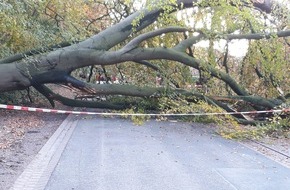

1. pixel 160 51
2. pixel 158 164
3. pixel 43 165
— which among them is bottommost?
pixel 158 164

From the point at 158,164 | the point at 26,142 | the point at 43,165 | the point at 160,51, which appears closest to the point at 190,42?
the point at 160,51

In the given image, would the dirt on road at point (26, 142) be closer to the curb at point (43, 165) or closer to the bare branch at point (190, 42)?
the curb at point (43, 165)

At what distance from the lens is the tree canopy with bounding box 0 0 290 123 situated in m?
12.3

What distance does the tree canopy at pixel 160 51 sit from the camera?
12297 millimetres

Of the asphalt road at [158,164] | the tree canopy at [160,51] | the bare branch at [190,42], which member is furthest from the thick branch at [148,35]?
the asphalt road at [158,164]

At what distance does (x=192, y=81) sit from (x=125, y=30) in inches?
132

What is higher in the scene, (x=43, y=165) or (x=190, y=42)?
(x=190, y=42)

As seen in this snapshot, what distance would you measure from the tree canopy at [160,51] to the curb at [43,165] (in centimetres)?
332

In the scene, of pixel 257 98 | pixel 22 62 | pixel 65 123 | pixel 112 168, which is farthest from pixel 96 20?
pixel 112 168

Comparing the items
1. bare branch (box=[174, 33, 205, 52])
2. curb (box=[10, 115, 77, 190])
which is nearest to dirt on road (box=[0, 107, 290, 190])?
curb (box=[10, 115, 77, 190])

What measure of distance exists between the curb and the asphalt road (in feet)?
0.34

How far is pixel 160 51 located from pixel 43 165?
7.14 meters

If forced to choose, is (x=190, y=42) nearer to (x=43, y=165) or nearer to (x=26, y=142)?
(x=26, y=142)

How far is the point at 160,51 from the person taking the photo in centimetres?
1284
